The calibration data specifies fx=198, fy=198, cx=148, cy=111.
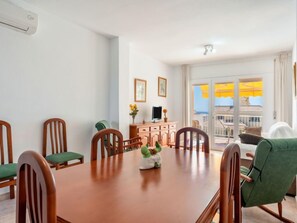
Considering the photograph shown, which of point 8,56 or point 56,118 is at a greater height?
point 8,56

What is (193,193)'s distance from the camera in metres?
1.04

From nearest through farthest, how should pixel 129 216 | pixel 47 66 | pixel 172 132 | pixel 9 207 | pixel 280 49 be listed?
pixel 129 216, pixel 9 207, pixel 47 66, pixel 280 49, pixel 172 132

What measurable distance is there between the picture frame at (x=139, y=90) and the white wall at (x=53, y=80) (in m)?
1.01

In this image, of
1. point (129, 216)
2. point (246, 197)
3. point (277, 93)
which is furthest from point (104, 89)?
point (277, 93)

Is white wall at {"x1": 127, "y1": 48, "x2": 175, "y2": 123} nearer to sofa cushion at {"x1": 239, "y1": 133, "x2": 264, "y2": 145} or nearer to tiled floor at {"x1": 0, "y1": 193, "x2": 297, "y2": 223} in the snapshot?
sofa cushion at {"x1": 239, "y1": 133, "x2": 264, "y2": 145}

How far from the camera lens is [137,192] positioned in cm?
105

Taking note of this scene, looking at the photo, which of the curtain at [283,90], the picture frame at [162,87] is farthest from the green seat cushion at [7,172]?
the curtain at [283,90]

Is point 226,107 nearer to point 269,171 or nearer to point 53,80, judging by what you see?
point 269,171

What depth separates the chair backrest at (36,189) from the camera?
0.62 meters

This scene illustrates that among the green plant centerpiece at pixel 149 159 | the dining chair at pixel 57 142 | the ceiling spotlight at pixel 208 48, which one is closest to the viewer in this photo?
the green plant centerpiece at pixel 149 159

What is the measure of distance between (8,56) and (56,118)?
1001 millimetres

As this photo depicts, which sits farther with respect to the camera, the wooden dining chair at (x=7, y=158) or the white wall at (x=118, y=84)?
the white wall at (x=118, y=84)

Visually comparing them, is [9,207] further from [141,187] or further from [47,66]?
[141,187]

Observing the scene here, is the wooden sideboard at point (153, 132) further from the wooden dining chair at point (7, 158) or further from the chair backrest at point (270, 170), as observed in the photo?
the chair backrest at point (270, 170)
